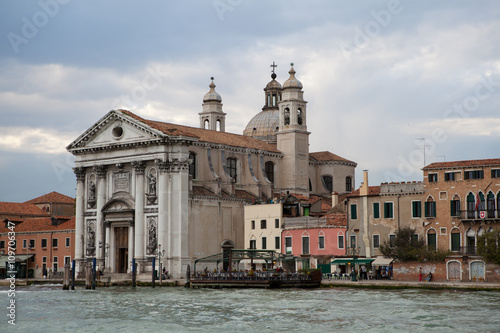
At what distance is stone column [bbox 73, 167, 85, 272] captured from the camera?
63062 millimetres

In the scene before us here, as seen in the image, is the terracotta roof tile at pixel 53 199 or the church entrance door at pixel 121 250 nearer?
the church entrance door at pixel 121 250

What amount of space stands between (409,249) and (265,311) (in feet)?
48.6

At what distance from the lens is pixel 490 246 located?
145ft

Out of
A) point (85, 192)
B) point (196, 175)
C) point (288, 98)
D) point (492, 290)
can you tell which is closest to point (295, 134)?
point (288, 98)

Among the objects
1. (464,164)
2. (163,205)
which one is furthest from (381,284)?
(163,205)

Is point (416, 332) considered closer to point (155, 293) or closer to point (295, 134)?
point (155, 293)

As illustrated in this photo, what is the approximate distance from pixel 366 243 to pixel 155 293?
12.5 meters

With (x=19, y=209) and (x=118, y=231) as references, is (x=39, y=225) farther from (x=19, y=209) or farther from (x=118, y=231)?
(x=118, y=231)

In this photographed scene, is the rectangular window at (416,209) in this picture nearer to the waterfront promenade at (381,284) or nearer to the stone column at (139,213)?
the waterfront promenade at (381,284)

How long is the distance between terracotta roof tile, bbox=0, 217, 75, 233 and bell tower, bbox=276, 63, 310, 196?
51.7 feet

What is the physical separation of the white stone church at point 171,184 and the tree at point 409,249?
45.7 feet

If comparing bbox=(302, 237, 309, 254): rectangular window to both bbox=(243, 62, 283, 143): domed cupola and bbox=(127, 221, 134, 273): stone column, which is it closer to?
bbox=(127, 221, 134, 273): stone column

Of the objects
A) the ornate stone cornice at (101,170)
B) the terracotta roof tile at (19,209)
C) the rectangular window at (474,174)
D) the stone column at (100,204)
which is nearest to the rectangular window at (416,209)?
the rectangular window at (474,174)

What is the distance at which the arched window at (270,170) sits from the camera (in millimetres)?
69250
